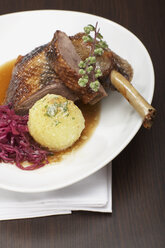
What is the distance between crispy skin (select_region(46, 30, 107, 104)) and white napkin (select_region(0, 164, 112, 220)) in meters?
0.72

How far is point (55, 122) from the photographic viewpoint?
9.93 ft

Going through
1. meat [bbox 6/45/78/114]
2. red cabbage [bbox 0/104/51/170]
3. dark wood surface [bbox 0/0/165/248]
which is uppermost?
meat [bbox 6/45/78/114]

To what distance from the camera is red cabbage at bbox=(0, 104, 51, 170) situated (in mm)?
3072

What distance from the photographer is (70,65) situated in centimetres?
311

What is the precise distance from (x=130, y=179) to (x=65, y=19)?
1.70m

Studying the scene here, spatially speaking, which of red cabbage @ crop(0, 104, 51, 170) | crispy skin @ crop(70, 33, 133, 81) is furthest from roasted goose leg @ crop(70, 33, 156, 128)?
red cabbage @ crop(0, 104, 51, 170)

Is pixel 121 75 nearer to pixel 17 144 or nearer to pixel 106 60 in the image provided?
pixel 106 60

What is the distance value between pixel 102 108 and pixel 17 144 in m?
0.77

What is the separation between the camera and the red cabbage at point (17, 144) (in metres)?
3.07

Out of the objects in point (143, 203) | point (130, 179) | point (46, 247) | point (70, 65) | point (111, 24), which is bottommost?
point (46, 247)

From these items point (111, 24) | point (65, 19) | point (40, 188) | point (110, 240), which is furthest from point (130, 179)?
point (65, 19)

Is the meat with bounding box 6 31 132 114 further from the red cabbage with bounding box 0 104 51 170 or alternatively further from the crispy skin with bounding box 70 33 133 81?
the red cabbage with bounding box 0 104 51 170

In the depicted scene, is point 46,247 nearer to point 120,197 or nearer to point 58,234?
point 58,234

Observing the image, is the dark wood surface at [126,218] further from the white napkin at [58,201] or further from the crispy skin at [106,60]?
the crispy skin at [106,60]
